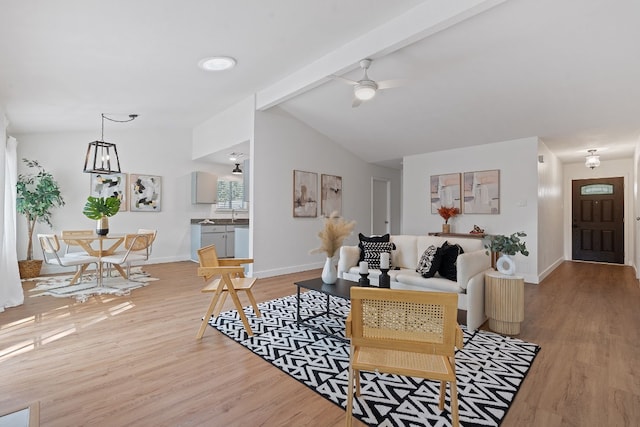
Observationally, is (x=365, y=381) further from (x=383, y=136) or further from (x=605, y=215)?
(x=605, y=215)

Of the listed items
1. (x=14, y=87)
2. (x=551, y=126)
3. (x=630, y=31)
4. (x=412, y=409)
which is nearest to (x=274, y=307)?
(x=412, y=409)

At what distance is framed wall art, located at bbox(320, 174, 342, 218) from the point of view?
6.36 meters

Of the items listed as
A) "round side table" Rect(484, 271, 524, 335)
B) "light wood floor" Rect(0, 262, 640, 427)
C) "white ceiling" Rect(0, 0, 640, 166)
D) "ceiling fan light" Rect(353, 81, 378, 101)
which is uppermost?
"white ceiling" Rect(0, 0, 640, 166)

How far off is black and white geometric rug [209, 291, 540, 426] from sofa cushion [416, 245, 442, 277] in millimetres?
684

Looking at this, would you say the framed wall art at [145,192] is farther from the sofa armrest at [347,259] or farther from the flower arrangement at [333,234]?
the flower arrangement at [333,234]

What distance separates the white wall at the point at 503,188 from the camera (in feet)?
16.8

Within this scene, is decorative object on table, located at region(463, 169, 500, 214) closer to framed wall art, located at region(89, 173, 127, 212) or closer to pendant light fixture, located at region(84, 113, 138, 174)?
pendant light fixture, located at region(84, 113, 138, 174)

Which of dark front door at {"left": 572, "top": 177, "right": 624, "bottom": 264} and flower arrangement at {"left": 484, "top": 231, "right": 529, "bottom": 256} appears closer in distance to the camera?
flower arrangement at {"left": 484, "top": 231, "right": 529, "bottom": 256}

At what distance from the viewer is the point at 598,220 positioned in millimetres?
7391

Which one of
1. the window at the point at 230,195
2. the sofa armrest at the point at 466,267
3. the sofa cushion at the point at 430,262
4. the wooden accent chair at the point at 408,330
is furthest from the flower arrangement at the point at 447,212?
the wooden accent chair at the point at 408,330

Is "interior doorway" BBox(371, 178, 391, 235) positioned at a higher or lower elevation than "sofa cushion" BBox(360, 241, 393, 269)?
higher

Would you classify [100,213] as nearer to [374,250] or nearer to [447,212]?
[374,250]

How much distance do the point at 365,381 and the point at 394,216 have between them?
22.2ft

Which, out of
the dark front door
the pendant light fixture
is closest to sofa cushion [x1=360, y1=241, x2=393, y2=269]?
the pendant light fixture
